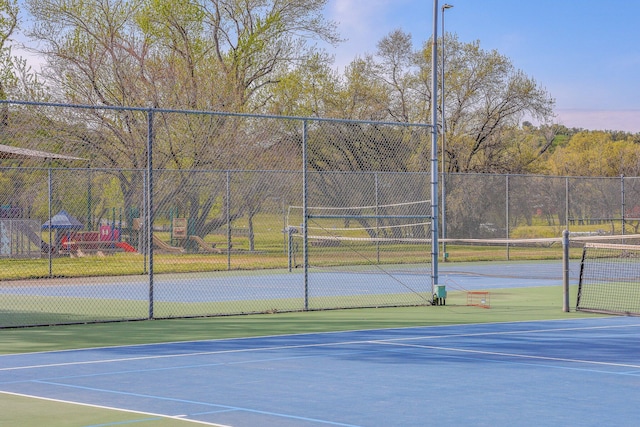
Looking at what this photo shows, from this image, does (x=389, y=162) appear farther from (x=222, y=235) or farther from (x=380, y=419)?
(x=380, y=419)

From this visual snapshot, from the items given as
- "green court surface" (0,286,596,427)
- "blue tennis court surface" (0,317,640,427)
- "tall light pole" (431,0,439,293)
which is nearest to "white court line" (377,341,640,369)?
"blue tennis court surface" (0,317,640,427)

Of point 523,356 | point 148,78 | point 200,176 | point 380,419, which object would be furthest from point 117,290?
point 148,78

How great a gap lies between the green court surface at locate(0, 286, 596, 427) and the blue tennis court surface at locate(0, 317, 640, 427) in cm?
60

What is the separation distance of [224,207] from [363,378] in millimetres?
19785

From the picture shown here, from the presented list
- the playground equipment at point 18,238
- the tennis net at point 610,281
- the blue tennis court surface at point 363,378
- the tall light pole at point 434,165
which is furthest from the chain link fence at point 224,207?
the blue tennis court surface at point 363,378

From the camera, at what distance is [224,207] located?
29.0 metres

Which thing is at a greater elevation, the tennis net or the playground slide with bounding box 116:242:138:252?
the playground slide with bounding box 116:242:138:252

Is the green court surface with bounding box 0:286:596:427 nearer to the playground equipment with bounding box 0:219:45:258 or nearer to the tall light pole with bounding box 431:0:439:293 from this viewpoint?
the tall light pole with bounding box 431:0:439:293

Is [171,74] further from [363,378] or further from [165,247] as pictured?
[363,378]

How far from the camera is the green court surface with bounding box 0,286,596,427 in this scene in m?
12.3

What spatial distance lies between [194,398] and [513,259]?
25.1 m

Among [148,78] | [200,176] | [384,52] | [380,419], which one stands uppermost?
[384,52]

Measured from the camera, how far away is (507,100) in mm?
45750

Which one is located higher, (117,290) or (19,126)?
(19,126)
